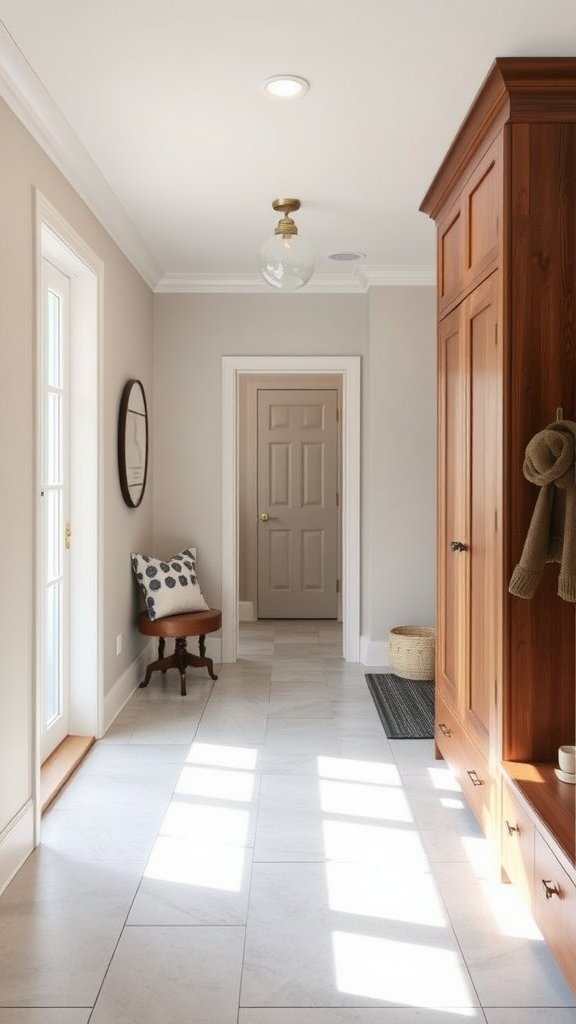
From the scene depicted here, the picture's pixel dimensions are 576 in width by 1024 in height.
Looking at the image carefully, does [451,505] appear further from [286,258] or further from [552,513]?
[286,258]

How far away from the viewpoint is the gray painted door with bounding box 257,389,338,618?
734cm

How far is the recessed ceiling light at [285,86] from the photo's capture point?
8.86 feet

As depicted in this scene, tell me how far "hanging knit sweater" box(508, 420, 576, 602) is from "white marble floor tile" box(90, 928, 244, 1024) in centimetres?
124

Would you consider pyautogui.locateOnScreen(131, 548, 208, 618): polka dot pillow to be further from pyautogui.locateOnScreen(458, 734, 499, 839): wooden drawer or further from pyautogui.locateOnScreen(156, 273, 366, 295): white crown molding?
pyautogui.locateOnScreen(458, 734, 499, 839): wooden drawer

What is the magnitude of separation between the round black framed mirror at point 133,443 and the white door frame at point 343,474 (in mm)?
575

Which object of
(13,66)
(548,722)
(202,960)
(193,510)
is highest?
(13,66)

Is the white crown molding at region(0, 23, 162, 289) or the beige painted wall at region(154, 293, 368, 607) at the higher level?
the white crown molding at region(0, 23, 162, 289)

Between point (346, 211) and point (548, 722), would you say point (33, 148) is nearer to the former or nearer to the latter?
point (346, 211)

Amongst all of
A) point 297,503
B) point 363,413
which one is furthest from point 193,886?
point 297,503

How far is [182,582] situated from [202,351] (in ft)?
5.11

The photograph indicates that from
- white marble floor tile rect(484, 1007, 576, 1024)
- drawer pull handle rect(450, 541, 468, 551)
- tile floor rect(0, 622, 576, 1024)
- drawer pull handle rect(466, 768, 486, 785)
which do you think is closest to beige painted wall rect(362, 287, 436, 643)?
tile floor rect(0, 622, 576, 1024)

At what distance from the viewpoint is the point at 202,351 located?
18.1 feet

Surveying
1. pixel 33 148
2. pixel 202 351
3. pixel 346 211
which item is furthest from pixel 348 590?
pixel 33 148

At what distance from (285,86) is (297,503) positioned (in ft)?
15.9
